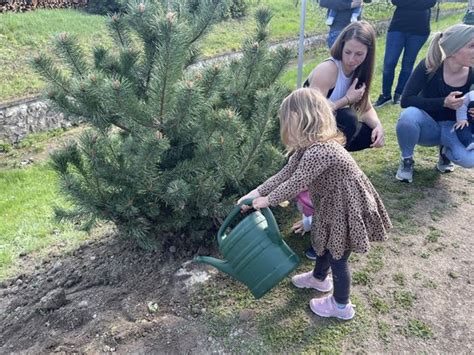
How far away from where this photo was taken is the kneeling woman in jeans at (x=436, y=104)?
322 centimetres

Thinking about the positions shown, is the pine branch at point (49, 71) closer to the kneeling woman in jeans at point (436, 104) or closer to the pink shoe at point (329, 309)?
the pink shoe at point (329, 309)

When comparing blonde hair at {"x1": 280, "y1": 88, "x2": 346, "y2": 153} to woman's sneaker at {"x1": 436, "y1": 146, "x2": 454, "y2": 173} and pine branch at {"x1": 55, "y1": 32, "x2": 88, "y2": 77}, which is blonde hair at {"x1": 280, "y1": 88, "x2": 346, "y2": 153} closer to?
pine branch at {"x1": 55, "y1": 32, "x2": 88, "y2": 77}

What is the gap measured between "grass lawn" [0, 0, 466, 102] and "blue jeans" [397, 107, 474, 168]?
2459mm

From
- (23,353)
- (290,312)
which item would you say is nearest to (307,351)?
(290,312)

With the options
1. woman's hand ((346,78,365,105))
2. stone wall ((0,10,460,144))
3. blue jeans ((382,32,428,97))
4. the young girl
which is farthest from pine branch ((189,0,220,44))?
stone wall ((0,10,460,144))

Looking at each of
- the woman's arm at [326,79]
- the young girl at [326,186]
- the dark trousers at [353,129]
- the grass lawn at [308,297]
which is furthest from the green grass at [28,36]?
the young girl at [326,186]

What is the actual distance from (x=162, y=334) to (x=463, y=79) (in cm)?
261

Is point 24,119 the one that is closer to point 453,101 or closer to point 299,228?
point 299,228

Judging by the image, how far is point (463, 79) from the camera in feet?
10.8

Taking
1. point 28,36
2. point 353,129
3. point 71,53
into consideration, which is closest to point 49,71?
point 71,53

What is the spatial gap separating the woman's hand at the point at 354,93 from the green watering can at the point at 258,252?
122 cm

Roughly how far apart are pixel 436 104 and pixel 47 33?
7110 mm

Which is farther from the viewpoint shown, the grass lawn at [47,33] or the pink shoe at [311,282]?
the grass lawn at [47,33]

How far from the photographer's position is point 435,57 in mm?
3242
